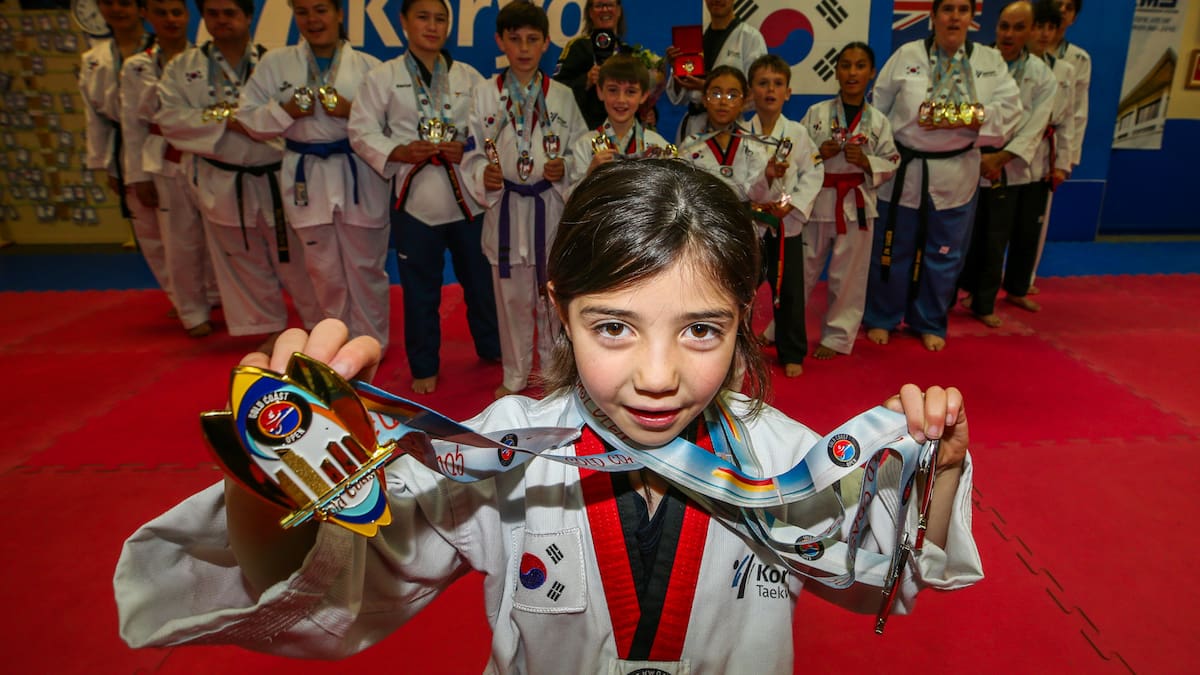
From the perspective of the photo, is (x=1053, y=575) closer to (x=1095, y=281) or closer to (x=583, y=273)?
(x=583, y=273)

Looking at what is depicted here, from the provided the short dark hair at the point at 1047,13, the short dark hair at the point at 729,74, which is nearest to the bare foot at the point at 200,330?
the short dark hair at the point at 729,74

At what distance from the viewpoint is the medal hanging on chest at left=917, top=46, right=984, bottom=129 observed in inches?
183

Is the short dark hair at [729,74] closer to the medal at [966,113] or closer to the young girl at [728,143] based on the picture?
the young girl at [728,143]

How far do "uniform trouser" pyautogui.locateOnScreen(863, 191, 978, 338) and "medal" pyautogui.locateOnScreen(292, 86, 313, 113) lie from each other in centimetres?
394

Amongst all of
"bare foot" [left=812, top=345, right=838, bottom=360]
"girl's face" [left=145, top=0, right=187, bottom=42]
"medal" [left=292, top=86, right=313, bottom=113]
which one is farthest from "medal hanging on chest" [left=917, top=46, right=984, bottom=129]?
"girl's face" [left=145, top=0, right=187, bottom=42]

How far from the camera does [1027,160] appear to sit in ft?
17.1

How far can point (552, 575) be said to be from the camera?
4.26 feet

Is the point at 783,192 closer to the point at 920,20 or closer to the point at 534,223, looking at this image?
the point at 534,223

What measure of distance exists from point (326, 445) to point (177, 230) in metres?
5.47

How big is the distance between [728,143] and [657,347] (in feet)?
11.6

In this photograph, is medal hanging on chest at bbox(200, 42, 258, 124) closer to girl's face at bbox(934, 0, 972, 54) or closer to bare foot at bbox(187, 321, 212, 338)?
bare foot at bbox(187, 321, 212, 338)

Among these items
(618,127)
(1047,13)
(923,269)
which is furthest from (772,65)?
(1047,13)

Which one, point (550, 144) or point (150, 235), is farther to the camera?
point (150, 235)

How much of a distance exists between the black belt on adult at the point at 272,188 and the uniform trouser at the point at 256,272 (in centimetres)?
4
